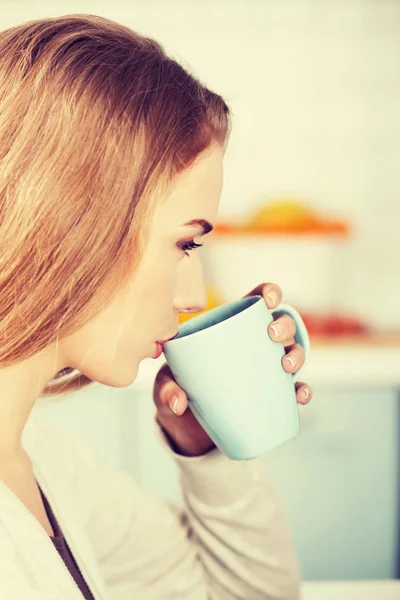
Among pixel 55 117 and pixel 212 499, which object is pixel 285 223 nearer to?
pixel 212 499

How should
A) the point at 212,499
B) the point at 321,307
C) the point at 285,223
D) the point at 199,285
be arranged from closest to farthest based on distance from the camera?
the point at 199,285
the point at 212,499
the point at 285,223
the point at 321,307

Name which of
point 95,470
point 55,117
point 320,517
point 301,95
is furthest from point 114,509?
point 301,95

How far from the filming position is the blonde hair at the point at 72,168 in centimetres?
57

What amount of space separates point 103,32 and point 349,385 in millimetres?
1161

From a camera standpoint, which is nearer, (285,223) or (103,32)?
(103,32)

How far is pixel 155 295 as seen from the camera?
0.64m

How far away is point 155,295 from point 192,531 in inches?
13.3

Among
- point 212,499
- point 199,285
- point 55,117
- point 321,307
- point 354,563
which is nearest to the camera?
point 55,117

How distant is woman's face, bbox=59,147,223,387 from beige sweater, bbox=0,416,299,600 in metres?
0.18

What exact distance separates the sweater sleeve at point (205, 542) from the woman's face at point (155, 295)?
0.20 metres

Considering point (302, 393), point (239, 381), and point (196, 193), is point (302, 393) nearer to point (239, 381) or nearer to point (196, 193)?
point (239, 381)

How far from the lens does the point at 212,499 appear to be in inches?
32.4

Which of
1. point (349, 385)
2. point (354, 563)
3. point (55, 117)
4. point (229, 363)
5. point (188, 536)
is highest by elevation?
point (55, 117)

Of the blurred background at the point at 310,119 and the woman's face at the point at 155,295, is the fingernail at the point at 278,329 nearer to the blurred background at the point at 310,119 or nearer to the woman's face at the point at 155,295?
the woman's face at the point at 155,295
